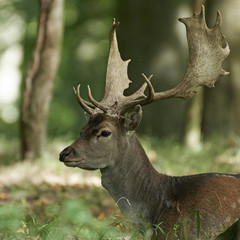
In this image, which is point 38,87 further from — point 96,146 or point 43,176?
point 96,146

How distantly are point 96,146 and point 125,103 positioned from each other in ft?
1.75

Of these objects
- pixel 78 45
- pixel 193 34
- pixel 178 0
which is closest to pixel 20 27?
pixel 78 45

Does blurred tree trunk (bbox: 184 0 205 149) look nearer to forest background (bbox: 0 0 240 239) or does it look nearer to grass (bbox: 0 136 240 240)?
forest background (bbox: 0 0 240 239)

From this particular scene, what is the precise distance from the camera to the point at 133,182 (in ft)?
19.6

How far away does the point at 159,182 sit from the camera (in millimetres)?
6008

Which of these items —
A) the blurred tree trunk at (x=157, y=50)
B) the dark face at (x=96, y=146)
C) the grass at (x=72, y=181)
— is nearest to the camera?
the grass at (x=72, y=181)

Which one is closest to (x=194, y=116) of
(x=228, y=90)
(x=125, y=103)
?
(x=228, y=90)

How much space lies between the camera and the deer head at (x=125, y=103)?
19.5ft

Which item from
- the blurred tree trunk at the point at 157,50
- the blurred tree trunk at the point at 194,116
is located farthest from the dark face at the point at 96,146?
the blurred tree trunk at the point at 157,50

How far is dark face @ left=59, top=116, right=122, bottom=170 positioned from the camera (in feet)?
19.3

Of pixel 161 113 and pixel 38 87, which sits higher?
pixel 38 87

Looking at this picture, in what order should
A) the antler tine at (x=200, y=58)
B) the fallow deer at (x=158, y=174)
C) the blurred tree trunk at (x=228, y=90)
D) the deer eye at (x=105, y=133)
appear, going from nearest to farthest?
the fallow deer at (x=158, y=174), the deer eye at (x=105, y=133), the antler tine at (x=200, y=58), the blurred tree trunk at (x=228, y=90)

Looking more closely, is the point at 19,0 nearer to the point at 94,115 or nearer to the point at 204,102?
the point at 204,102

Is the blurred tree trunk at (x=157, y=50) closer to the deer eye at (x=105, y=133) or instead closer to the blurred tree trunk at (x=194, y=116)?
the blurred tree trunk at (x=194, y=116)
